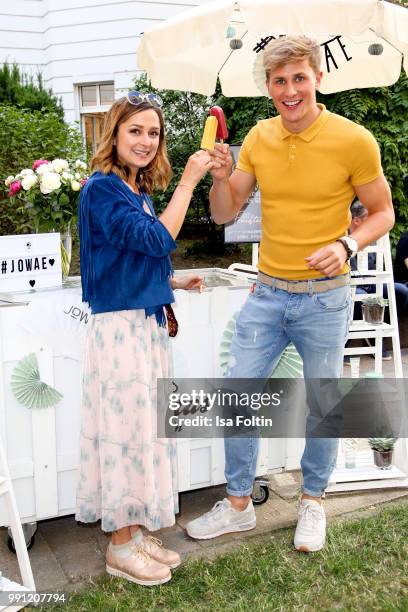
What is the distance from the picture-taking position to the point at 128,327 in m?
2.21

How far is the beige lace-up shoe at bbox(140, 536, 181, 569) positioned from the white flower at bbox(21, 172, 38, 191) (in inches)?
64.1

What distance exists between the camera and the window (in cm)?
1243

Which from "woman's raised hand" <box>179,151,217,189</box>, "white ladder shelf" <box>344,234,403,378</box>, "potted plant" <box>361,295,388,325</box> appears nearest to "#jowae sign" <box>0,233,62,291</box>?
"woman's raised hand" <box>179,151,217,189</box>

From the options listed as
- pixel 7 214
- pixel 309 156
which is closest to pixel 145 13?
pixel 7 214

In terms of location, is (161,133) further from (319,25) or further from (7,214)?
(7,214)

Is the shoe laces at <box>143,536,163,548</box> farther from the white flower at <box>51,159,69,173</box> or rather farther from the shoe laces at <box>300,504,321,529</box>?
the white flower at <box>51,159,69,173</box>

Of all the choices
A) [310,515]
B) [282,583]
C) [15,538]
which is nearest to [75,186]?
[15,538]

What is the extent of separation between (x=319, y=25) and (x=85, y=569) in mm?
2549

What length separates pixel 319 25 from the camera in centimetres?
282

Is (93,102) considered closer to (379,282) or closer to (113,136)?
(379,282)

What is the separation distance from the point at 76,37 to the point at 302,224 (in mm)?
11304

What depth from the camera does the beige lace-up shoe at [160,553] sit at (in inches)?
96.7

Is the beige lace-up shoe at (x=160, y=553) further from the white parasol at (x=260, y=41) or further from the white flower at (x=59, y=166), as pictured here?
the white parasol at (x=260, y=41)

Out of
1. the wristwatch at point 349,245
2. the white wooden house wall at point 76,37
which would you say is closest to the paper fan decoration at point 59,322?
the wristwatch at point 349,245
